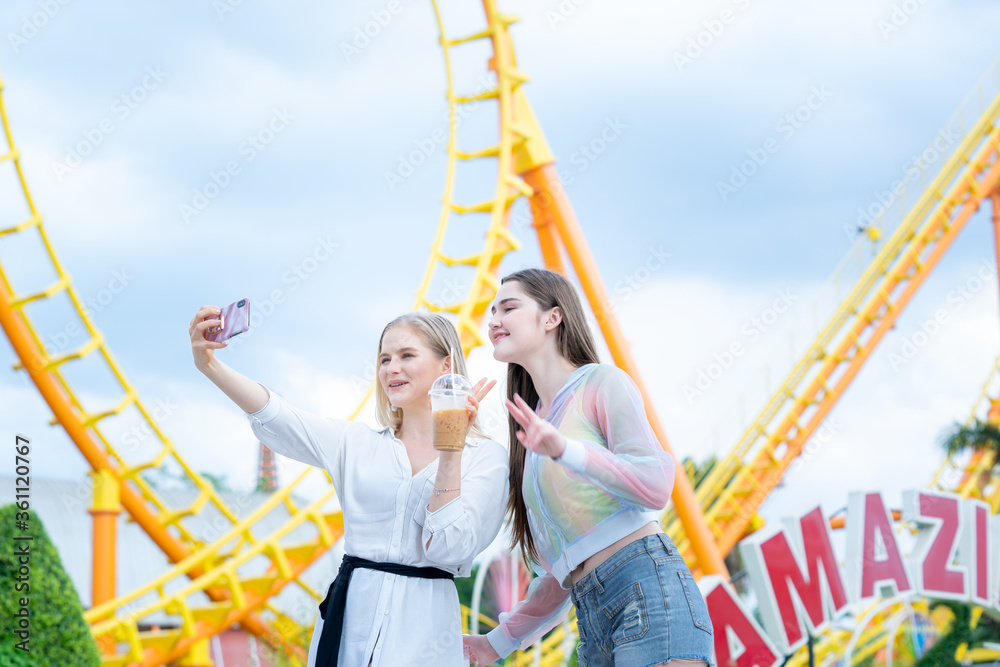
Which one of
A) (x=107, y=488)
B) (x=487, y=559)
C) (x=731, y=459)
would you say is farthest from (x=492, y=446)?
(x=731, y=459)

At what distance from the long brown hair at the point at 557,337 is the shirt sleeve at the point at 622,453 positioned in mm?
170

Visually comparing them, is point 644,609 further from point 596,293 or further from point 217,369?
point 596,293

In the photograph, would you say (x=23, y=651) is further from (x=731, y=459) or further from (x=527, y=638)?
(x=731, y=459)

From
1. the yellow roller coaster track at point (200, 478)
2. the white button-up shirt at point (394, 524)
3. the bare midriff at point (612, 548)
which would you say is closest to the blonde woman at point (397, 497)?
the white button-up shirt at point (394, 524)

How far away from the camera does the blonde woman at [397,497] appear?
1.85m

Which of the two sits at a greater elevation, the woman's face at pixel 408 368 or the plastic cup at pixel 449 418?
the woman's face at pixel 408 368

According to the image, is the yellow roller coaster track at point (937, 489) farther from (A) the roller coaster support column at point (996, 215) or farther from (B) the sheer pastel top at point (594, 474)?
Result: (B) the sheer pastel top at point (594, 474)

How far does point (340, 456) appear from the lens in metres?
2.06

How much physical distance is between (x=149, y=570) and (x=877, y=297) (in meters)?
12.9

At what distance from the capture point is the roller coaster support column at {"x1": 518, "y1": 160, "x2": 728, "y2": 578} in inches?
343

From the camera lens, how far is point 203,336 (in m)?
1.89

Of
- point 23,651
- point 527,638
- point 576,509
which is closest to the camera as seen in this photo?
point 576,509

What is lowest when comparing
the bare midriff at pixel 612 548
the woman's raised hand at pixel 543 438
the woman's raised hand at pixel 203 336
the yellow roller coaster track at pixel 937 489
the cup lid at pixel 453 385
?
the yellow roller coaster track at pixel 937 489

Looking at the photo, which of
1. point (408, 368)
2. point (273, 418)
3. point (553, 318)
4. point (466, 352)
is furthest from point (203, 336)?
point (466, 352)
